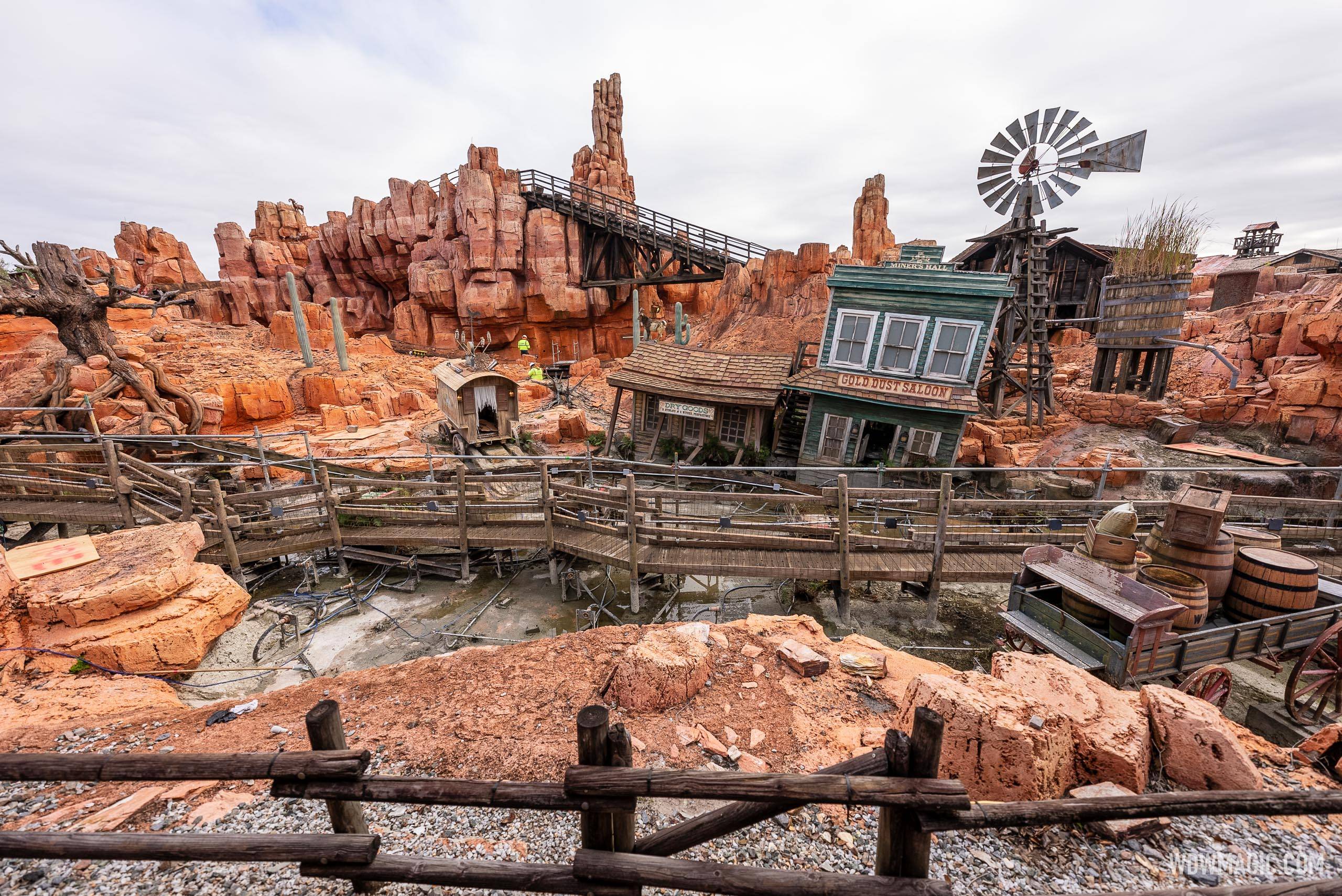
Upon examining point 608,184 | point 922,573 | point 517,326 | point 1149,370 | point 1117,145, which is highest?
point 608,184

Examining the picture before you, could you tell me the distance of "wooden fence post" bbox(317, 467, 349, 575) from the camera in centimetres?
994

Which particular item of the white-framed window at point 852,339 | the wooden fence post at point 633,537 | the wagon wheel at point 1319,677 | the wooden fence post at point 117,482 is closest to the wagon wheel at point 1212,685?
the wagon wheel at point 1319,677

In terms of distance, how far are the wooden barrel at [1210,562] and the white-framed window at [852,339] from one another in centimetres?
1004

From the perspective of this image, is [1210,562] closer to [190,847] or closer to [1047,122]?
[190,847]

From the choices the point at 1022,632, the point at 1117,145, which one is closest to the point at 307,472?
the point at 1022,632

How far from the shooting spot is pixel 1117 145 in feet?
52.7

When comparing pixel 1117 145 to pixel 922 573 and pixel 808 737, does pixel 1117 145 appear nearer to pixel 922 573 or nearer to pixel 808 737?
pixel 922 573

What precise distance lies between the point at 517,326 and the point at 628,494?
30358mm

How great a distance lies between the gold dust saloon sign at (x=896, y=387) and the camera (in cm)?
1412

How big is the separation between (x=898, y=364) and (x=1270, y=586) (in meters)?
10.0

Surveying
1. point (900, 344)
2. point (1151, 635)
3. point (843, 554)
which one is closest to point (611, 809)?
point (1151, 635)

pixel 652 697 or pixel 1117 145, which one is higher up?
pixel 1117 145

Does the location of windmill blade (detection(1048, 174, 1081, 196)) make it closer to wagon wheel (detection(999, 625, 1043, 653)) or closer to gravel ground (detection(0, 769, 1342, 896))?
wagon wheel (detection(999, 625, 1043, 653))

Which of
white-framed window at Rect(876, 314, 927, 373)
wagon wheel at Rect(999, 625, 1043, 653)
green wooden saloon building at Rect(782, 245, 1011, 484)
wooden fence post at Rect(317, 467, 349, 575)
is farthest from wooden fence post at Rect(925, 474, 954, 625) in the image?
wooden fence post at Rect(317, 467, 349, 575)
